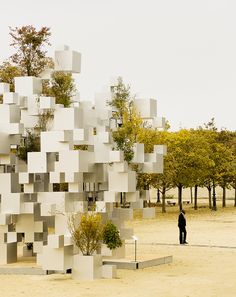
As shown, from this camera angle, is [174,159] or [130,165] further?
[174,159]

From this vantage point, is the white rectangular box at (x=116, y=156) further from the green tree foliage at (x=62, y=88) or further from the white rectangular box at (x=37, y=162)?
the green tree foliage at (x=62, y=88)

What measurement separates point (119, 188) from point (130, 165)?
1.53 m

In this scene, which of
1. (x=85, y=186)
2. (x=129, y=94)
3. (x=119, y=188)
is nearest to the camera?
(x=119, y=188)

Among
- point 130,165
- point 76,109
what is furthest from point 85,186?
point 76,109

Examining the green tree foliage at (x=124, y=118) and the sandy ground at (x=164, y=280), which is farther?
the green tree foliage at (x=124, y=118)

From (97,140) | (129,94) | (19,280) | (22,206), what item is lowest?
(19,280)


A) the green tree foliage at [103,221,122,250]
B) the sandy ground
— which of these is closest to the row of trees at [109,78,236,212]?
the sandy ground

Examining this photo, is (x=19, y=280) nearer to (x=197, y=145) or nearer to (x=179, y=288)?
(x=179, y=288)

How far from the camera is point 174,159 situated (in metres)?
55.3

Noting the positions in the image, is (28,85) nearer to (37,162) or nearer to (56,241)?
(37,162)

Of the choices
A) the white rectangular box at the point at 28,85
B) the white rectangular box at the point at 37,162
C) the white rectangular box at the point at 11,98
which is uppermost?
the white rectangular box at the point at 28,85

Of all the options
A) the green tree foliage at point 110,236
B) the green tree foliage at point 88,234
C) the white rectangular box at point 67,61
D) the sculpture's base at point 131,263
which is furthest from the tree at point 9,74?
the green tree foliage at point 88,234

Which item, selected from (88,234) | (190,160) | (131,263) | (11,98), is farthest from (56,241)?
(190,160)

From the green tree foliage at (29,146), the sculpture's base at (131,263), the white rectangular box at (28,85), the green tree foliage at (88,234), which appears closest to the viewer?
the green tree foliage at (88,234)
